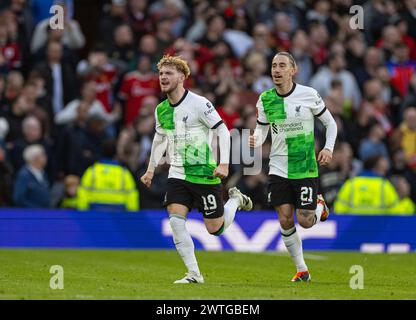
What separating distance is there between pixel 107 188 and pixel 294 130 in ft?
21.9

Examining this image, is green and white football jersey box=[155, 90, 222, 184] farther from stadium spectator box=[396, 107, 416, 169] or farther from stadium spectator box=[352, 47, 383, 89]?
stadium spectator box=[352, 47, 383, 89]

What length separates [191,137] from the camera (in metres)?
12.8

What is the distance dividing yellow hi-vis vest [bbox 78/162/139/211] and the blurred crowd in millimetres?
314

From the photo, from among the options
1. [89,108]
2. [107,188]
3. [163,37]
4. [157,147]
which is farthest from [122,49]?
[157,147]

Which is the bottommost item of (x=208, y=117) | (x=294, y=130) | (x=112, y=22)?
(x=294, y=130)

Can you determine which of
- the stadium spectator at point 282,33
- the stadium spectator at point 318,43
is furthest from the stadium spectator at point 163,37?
the stadium spectator at point 318,43

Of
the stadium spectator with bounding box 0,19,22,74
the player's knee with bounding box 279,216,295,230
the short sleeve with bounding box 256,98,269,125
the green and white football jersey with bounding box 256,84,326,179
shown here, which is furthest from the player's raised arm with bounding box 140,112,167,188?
the stadium spectator with bounding box 0,19,22,74

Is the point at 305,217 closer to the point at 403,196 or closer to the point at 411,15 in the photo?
the point at 403,196

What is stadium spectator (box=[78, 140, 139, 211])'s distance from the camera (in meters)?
19.1

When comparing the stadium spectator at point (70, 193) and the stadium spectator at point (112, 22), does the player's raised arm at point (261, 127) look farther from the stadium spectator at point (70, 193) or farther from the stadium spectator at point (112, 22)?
the stadium spectator at point (112, 22)

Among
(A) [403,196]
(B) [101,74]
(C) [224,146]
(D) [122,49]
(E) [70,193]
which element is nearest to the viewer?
(C) [224,146]

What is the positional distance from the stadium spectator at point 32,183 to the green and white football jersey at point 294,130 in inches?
268

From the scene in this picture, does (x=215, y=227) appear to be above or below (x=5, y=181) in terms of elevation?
below
